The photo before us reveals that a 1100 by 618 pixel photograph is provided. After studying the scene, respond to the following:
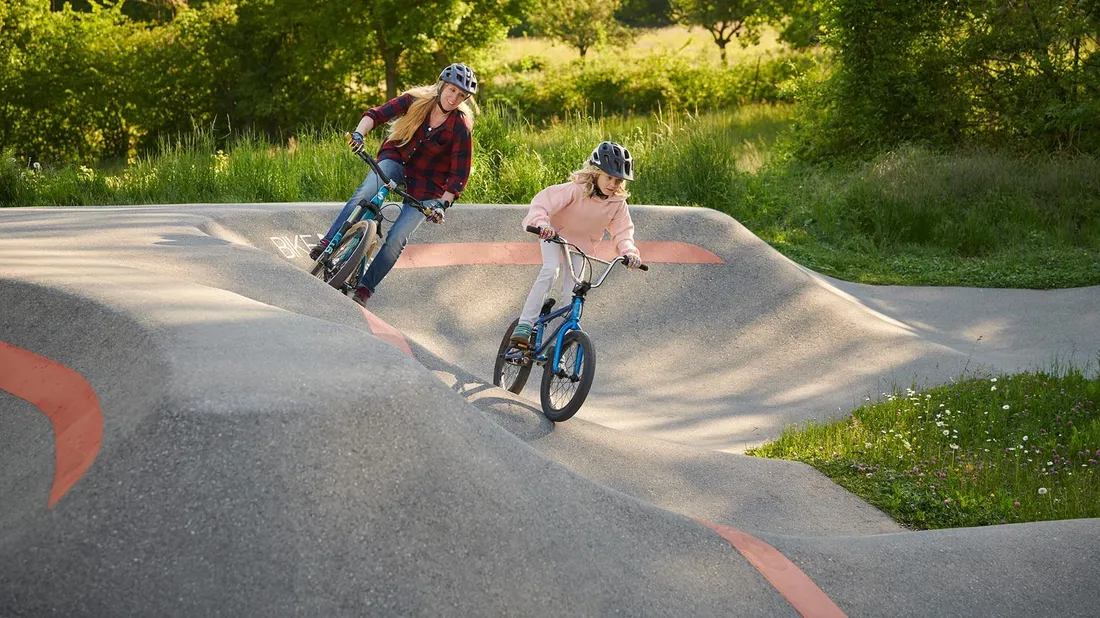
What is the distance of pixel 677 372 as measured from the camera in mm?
9141

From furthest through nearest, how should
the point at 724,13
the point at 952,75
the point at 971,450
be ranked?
the point at 724,13
the point at 952,75
the point at 971,450

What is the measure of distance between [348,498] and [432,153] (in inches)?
182

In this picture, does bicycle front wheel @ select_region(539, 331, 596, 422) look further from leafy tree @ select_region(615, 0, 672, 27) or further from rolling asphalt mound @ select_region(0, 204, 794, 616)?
leafy tree @ select_region(615, 0, 672, 27)

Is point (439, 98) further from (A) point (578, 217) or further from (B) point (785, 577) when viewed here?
(B) point (785, 577)

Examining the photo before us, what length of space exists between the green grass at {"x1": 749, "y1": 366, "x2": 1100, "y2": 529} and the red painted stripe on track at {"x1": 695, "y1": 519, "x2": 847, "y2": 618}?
1.84 m

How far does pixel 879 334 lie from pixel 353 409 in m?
7.19

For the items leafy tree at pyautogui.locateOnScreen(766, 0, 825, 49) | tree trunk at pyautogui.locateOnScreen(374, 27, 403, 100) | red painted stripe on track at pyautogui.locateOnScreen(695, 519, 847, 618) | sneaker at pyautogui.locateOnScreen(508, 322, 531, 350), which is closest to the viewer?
red painted stripe on track at pyautogui.locateOnScreen(695, 519, 847, 618)

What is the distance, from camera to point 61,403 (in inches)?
159

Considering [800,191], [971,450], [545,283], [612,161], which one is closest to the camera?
[612,161]

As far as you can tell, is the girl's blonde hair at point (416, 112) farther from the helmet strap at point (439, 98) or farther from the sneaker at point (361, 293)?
the sneaker at point (361, 293)

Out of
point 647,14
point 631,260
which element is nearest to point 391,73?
point 631,260

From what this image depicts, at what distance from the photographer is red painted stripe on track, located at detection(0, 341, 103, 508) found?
3498mm

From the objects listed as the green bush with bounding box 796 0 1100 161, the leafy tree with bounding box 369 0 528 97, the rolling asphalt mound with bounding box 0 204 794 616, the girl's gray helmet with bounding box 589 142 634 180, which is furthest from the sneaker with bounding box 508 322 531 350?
the leafy tree with bounding box 369 0 528 97

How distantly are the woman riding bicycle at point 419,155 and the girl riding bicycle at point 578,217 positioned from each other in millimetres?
1163
